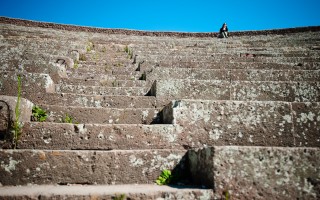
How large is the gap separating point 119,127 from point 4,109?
1279 millimetres

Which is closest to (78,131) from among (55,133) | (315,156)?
(55,133)

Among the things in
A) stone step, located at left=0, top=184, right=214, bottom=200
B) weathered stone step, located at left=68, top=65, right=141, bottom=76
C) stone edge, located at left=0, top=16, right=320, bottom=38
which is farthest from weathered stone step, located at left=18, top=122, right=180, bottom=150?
stone edge, located at left=0, top=16, right=320, bottom=38

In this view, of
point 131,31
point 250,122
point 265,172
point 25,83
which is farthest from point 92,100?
point 131,31

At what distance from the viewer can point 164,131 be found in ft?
9.40

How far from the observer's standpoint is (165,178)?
7.98 ft

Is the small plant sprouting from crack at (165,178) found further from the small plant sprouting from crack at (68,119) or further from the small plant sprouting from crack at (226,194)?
the small plant sprouting from crack at (68,119)

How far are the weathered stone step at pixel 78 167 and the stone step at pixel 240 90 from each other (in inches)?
64.2

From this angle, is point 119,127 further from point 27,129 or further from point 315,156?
point 315,156

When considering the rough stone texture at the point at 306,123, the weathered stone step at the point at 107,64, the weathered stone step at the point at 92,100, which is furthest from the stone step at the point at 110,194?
the weathered stone step at the point at 107,64

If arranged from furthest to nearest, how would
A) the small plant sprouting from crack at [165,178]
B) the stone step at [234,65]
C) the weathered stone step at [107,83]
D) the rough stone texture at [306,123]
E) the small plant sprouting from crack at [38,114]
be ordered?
the stone step at [234,65], the weathered stone step at [107,83], the small plant sprouting from crack at [38,114], the rough stone texture at [306,123], the small plant sprouting from crack at [165,178]

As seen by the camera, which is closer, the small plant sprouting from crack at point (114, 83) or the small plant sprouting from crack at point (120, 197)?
the small plant sprouting from crack at point (120, 197)

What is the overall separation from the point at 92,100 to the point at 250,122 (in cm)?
238

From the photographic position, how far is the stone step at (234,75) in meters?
4.88

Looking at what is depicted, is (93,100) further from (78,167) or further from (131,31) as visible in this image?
(131,31)
